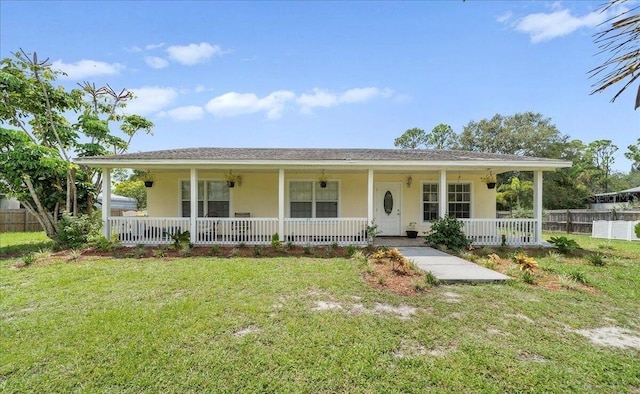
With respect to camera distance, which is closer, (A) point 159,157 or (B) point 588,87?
(B) point 588,87

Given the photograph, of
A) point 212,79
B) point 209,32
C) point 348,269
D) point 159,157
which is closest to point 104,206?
point 159,157

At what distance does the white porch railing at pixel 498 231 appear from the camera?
9.64 metres

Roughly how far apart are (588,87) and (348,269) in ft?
17.7

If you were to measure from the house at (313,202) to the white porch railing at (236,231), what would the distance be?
0.11ft

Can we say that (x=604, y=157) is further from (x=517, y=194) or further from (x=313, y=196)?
(x=313, y=196)

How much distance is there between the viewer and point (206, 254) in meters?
8.27

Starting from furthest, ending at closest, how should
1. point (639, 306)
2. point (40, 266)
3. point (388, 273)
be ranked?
point (40, 266) < point (388, 273) < point (639, 306)

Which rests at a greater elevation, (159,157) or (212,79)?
(212,79)

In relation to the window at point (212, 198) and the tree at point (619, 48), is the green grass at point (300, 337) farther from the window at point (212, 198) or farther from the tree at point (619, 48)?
the window at point (212, 198)

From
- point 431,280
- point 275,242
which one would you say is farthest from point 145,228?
point 431,280

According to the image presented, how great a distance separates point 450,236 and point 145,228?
962 centimetres

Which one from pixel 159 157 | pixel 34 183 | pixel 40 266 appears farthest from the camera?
pixel 34 183

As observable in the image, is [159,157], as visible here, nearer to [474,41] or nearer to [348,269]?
[348,269]

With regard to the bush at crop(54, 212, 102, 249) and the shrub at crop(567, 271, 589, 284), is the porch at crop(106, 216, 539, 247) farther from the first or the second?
the shrub at crop(567, 271, 589, 284)
